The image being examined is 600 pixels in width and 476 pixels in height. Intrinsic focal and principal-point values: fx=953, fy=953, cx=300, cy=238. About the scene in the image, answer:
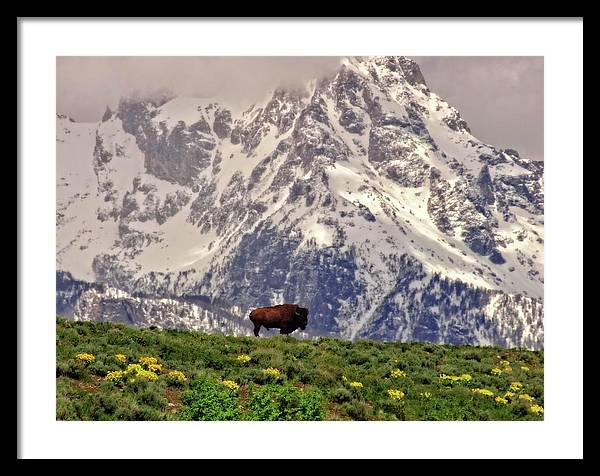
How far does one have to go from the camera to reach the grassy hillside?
3117 cm

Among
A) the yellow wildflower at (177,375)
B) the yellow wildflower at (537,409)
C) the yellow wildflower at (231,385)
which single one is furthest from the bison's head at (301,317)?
the yellow wildflower at (537,409)

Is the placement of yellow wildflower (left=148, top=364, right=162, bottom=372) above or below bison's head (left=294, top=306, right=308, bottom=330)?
below

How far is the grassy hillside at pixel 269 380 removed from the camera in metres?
31.2

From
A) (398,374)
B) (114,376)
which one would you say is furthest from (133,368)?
(398,374)

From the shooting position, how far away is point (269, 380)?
35000mm

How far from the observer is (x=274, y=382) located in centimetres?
3466

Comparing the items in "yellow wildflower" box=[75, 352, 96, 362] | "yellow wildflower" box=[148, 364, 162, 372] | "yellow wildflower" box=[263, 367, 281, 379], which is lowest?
"yellow wildflower" box=[263, 367, 281, 379]

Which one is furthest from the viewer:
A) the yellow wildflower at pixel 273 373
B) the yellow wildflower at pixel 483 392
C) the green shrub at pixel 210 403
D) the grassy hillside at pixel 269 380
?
the yellow wildflower at pixel 483 392

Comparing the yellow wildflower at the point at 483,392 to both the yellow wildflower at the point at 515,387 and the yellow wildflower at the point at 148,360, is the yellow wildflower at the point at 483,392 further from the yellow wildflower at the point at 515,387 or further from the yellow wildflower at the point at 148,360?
the yellow wildflower at the point at 148,360

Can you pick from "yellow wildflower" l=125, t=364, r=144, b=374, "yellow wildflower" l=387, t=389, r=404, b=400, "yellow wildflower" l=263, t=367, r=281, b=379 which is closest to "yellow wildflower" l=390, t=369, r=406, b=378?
"yellow wildflower" l=387, t=389, r=404, b=400

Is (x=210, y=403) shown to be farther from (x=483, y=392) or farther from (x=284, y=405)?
(x=483, y=392)

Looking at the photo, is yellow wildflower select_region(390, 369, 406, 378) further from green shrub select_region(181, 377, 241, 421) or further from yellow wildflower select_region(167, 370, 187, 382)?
yellow wildflower select_region(167, 370, 187, 382)

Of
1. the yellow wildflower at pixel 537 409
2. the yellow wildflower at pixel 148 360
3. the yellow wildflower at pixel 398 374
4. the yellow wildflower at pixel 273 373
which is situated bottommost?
the yellow wildflower at pixel 537 409
